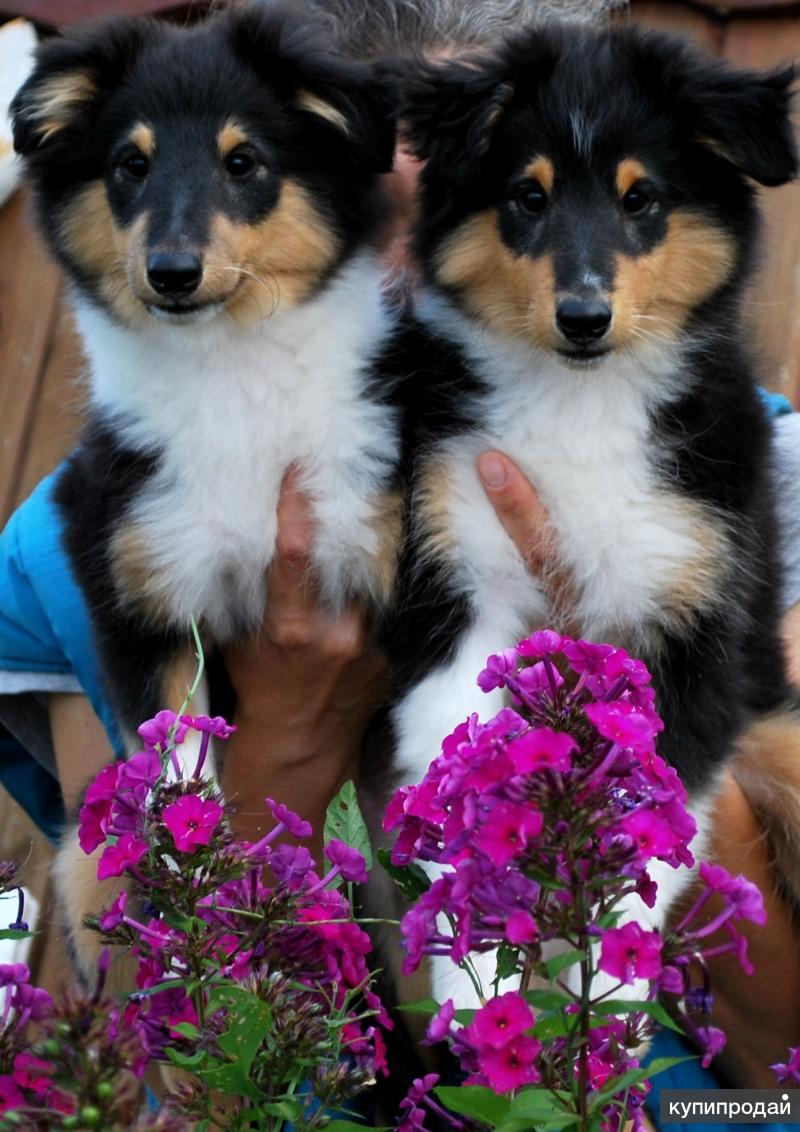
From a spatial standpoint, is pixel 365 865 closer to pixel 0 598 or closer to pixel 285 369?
pixel 285 369

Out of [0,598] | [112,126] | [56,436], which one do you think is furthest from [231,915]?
[56,436]

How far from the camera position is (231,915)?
1.01m

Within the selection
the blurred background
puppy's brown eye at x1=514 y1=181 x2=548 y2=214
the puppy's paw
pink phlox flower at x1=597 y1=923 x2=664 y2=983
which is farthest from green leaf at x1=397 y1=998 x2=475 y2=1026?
the blurred background

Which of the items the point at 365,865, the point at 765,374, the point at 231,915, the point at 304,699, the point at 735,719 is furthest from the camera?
the point at 765,374

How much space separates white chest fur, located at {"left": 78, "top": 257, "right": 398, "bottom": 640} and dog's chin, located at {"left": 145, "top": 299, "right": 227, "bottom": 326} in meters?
0.14

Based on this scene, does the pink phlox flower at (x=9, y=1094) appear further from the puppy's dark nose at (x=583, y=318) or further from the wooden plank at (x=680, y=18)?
the wooden plank at (x=680, y=18)

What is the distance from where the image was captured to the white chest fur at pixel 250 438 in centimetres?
225

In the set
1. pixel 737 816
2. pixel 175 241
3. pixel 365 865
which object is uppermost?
pixel 175 241

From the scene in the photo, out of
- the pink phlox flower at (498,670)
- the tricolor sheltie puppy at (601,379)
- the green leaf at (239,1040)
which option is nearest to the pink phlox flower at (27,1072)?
the green leaf at (239,1040)

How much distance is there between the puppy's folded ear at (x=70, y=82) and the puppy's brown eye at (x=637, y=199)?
0.86m

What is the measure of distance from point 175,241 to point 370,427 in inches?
17.1

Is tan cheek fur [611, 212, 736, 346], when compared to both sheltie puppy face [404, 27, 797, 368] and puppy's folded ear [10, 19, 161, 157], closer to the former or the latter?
sheltie puppy face [404, 27, 797, 368]

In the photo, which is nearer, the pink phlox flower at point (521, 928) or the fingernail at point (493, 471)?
the pink phlox flower at point (521, 928)

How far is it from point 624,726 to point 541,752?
7cm
